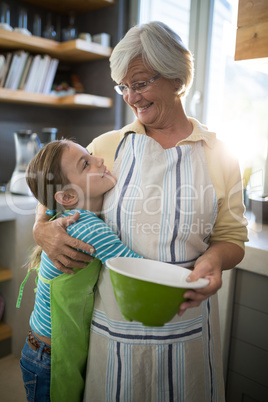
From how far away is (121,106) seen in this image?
253 centimetres

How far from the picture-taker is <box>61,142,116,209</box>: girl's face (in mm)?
1074

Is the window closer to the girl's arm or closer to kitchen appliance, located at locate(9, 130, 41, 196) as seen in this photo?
kitchen appliance, located at locate(9, 130, 41, 196)

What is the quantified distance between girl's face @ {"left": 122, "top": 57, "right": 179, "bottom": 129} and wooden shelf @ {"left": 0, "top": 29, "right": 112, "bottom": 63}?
1.28 m

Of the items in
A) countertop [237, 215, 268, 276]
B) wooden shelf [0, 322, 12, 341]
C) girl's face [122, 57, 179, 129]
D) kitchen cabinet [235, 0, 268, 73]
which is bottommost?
wooden shelf [0, 322, 12, 341]

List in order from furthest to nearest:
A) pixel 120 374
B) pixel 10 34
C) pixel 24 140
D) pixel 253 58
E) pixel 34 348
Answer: pixel 24 140, pixel 10 34, pixel 253 58, pixel 34 348, pixel 120 374

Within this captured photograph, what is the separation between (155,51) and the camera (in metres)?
1.04

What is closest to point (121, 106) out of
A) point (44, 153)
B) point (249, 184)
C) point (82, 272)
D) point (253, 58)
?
point (249, 184)

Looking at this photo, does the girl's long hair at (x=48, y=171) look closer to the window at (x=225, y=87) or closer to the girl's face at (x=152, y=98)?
the girl's face at (x=152, y=98)

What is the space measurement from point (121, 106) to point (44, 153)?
60.7 inches

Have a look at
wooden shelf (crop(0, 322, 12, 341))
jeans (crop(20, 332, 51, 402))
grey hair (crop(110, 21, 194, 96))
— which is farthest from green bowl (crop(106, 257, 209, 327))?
wooden shelf (crop(0, 322, 12, 341))

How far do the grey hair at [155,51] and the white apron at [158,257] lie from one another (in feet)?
0.75

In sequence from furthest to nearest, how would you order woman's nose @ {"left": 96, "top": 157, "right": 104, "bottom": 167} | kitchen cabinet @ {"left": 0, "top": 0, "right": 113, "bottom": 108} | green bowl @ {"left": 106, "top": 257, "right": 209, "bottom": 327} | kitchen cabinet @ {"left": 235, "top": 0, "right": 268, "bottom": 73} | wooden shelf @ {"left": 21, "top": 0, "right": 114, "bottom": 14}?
wooden shelf @ {"left": 21, "top": 0, "right": 114, "bottom": 14} → kitchen cabinet @ {"left": 0, "top": 0, "right": 113, "bottom": 108} → kitchen cabinet @ {"left": 235, "top": 0, "right": 268, "bottom": 73} → woman's nose @ {"left": 96, "top": 157, "right": 104, "bottom": 167} → green bowl @ {"left": 106, "top": 257, "right": 209, "bottom": 327}

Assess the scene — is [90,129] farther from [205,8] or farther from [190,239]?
[190,239]

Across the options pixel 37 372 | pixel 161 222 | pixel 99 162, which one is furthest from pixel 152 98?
pixel 37 372
